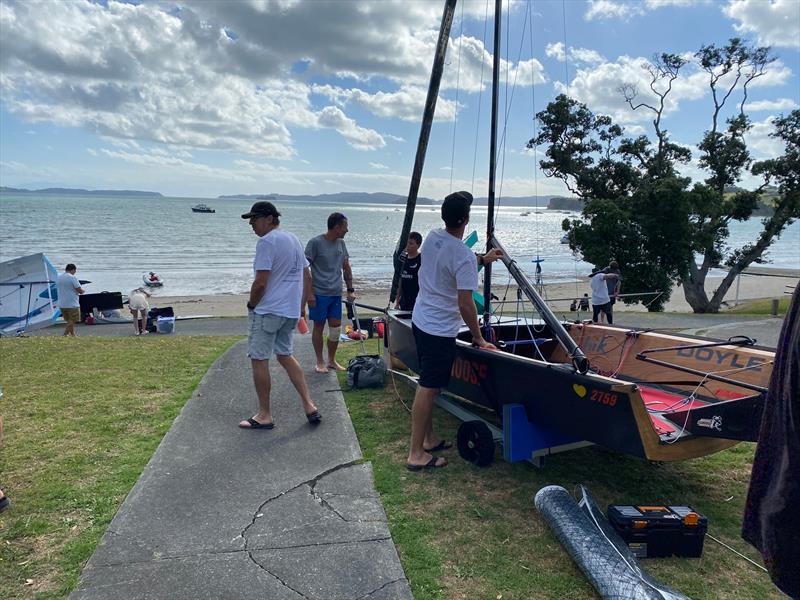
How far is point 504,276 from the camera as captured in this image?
35.2 m

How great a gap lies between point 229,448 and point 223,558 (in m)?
1.56

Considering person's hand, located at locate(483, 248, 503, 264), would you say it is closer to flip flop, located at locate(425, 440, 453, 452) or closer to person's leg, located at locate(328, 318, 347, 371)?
flip flop, located at locate(425, 440, 453, 452)

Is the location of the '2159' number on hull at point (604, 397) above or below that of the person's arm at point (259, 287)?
below

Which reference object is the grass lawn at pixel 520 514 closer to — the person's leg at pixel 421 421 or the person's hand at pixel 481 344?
the person's leg at pixel 421 421

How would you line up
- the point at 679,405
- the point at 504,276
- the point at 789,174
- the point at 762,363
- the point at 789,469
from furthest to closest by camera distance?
the point at 504,276, the point at 789,174, the point at 679,405, the point at 762,363, the point at 789,469

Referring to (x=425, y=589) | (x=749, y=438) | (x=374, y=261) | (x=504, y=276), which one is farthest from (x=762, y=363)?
(x=374, y=261)

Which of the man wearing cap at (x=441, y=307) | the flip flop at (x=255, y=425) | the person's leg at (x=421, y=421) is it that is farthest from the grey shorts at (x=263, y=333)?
the person's leg at (x=421, y=421)

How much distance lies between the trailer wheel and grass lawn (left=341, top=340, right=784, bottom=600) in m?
0.09

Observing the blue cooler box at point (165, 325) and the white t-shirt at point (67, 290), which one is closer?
the white t-shirt at point (67, 290)

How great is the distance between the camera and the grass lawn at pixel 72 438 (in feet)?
9.59

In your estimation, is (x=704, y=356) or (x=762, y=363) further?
(x=704, y=356)

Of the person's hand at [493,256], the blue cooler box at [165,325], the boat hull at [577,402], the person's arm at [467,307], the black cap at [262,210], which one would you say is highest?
the black cap at [262,210]

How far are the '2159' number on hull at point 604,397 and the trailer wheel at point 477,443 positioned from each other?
1.02 meters

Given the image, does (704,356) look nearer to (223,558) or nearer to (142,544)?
(223,558)
